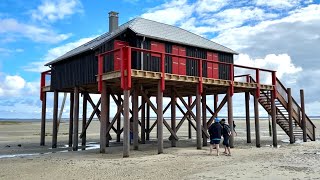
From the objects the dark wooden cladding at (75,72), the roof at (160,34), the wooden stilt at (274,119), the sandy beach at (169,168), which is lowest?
the sandy beach at (169,168)

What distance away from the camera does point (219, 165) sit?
1225 cm

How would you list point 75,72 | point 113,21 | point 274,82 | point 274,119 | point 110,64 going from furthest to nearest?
point 113,21 < point 274,82 < point 274,119 < point 75,72 < point 110,64

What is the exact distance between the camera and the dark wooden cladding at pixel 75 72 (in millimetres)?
18906

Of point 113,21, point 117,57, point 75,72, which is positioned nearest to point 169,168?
point 117,57

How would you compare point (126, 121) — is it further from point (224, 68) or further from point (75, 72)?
point (224, 68)

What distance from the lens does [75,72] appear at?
20.3 meters

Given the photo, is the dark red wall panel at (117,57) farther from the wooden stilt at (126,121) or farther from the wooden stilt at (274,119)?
the wooden stilt at (274,119)

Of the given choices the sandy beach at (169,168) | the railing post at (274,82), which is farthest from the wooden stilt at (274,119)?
the sandy beach at (169,168)

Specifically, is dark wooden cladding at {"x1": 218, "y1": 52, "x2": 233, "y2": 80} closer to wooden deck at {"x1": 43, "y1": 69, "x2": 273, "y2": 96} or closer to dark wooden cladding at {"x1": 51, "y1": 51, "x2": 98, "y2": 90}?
wooden deck at {"x1": 43, "y1": 69, "x2": 273, "y2": 96}

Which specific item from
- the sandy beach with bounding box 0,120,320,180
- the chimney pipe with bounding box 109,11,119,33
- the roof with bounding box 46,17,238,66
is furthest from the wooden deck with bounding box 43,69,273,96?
the chimney pipe with bounding box 109,11,119,33

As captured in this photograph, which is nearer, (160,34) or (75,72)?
(160,34)

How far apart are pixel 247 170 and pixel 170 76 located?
6344 mm

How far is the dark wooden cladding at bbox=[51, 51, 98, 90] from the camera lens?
18.9m

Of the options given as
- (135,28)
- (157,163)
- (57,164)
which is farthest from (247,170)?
(135,28)
